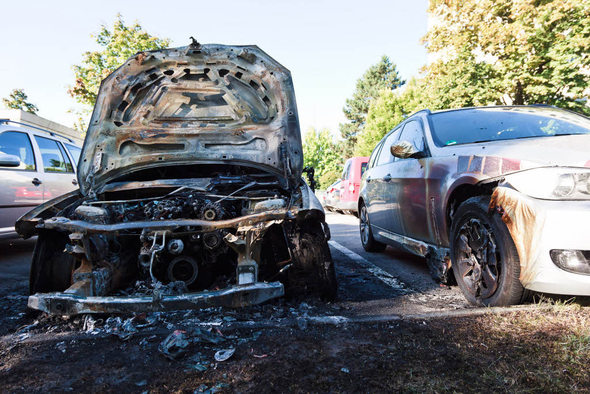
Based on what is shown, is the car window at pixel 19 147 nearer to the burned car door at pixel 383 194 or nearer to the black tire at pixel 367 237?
the burned car door at pixel 383 194

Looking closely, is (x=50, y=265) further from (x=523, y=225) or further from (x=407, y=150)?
(x=523, y=225)

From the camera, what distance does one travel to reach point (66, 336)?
2.03 meters

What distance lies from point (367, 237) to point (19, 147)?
5295 mm

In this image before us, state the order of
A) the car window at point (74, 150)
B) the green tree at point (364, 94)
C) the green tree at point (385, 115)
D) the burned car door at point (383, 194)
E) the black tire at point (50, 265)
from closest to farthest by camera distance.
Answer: the black tire at point (50, 265), the burned car door at point (383, 194), the car window at point (74, 150), the green tree at point (385, 115), the green tree at point (364, 94)

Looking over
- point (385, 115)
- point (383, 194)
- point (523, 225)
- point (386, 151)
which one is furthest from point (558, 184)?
point (385, 115)

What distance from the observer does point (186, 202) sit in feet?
9.08

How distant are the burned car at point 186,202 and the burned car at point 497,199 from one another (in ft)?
3.66

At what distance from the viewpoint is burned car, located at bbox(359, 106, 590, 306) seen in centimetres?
202


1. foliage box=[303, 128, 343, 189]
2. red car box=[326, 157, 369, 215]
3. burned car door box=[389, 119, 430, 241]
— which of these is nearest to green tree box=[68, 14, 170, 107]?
red car box=[326, 157, 369, 215]

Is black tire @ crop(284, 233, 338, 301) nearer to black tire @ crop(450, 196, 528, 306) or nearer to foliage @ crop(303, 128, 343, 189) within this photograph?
black tire @ crop(450, 196, 528, 306)

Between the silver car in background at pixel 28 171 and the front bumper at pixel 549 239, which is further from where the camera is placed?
the silver car in background at pixel 28 171

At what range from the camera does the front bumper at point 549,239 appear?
196cm

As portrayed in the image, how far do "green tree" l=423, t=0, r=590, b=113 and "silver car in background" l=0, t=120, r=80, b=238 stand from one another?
11.1 meters

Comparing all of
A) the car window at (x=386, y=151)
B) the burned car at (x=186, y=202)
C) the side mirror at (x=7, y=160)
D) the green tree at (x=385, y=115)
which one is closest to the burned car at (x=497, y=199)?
the car window at (x=386, y=151)
